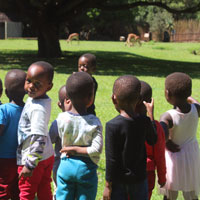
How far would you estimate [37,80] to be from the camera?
3.38 meters

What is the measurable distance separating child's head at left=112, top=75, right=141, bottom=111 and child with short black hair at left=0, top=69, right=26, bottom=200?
0.96 m

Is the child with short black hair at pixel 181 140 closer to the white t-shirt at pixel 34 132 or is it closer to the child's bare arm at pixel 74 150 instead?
the child's bare arm at pixel 74 150

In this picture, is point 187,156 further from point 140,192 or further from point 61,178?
point 61,178

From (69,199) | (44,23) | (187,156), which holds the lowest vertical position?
(69,199)

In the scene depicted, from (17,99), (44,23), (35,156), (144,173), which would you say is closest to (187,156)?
(144,173)

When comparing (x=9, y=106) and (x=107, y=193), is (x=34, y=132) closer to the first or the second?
(x=9, y=106)

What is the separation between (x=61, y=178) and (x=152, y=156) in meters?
0.80

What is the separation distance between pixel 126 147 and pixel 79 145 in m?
0.42

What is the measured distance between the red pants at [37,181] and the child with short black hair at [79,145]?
0.27 meters

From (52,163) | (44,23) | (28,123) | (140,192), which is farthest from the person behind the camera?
(44,23)

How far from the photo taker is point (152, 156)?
3369 mm

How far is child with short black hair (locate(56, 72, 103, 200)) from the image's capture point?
122 inches

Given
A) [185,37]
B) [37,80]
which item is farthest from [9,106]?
[185,37]

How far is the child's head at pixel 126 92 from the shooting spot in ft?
9.79
